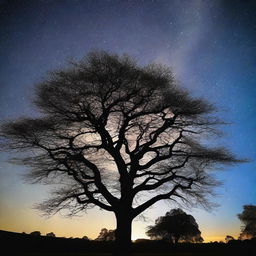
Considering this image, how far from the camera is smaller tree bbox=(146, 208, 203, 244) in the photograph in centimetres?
4975

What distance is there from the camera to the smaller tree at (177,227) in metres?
49.8

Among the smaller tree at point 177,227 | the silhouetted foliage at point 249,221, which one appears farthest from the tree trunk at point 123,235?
the silhouetted foliage at point 249,221

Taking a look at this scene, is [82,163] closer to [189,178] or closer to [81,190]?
[81,190]

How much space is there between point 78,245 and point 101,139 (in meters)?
7.69

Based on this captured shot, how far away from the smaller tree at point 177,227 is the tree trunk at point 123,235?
3511 cm

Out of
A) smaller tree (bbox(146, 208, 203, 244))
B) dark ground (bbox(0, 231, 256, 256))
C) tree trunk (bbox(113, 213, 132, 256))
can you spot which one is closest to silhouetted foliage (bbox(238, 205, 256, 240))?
smaller tree (bbox(146, 208, 203, 244))

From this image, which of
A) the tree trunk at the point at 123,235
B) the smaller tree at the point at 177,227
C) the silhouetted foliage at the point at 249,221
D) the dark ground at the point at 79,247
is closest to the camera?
the tree trunk at the point at 123,235

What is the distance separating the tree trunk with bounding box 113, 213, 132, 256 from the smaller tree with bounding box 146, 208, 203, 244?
35108mm

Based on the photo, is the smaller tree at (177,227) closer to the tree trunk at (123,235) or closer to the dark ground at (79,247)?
the dark ground at (79,247)

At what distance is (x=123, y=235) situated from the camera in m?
16.1

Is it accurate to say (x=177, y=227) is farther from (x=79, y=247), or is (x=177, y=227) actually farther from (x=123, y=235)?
(x=123, y=235)

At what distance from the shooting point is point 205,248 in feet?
73.6

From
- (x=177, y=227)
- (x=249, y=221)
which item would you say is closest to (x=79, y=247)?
(x=177, y=227)

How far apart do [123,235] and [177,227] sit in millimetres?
36700
